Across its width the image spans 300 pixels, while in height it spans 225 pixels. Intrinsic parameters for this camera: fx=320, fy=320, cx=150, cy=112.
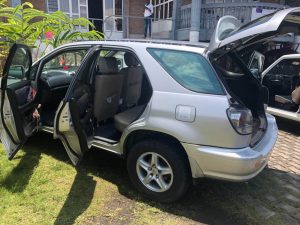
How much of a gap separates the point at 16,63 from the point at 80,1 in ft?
48.0

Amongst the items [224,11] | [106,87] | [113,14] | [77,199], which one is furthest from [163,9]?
[77,199]

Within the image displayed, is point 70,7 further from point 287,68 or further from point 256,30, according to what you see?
point 256,30

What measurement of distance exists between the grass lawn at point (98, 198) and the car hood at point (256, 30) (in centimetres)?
162

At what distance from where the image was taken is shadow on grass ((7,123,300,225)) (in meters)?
3.21

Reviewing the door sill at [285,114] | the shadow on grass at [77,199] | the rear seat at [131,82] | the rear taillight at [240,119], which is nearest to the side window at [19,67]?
the rear seat at [131,82]

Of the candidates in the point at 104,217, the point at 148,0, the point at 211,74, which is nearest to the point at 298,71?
the point at 211,74

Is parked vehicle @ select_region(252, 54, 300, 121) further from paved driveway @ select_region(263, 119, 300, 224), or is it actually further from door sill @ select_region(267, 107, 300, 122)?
paved driveway @ select_region(263, 119, 300, 224)

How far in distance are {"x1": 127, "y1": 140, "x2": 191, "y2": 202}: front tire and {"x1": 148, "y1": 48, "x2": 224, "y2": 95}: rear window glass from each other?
0.65 metres

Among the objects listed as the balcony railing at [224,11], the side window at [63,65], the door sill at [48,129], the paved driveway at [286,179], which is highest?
the balcony railing at [224,11]

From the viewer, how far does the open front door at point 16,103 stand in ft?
11.7

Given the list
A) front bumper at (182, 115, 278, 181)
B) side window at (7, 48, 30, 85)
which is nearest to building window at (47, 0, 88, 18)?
side window at (7, 48, 30, 85)

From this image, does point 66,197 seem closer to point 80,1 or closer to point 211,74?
point 211,74

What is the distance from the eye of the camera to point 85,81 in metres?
3.91

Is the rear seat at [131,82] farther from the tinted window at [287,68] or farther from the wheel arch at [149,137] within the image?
the tinted window at [287,68]
